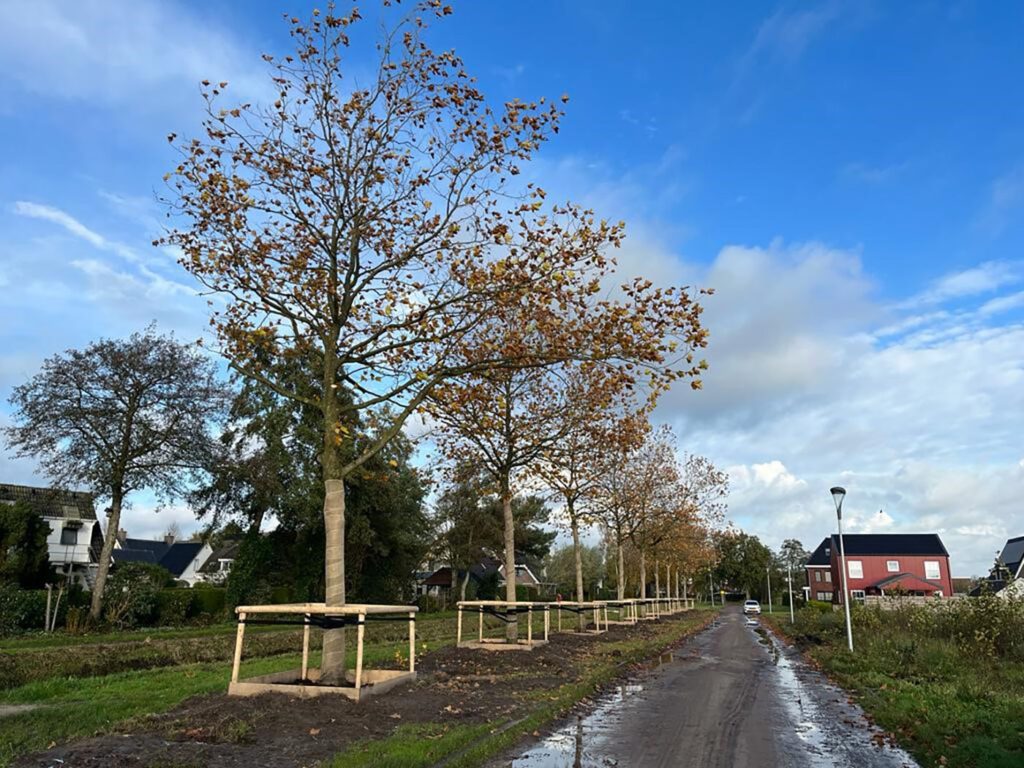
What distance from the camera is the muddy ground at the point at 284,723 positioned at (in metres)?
7.09

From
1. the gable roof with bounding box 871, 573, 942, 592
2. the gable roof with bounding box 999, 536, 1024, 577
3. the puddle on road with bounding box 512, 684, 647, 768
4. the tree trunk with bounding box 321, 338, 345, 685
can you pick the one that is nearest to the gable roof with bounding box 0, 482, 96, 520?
the tree trunk with bounding box 321, 338, 345, 685

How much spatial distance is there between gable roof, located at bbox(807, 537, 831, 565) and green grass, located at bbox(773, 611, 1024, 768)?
300 ft

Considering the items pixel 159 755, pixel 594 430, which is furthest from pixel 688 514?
pixel 159 755

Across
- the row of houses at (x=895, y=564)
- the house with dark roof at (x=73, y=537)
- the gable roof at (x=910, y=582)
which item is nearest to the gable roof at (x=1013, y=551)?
the row of houses at (x=895, y=564)

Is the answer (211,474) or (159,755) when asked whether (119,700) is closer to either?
(159,755)

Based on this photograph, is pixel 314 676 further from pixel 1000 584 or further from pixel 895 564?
pixel 895 564

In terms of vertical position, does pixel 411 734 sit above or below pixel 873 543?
below

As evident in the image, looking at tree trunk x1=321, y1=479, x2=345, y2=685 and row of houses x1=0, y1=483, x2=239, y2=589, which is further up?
row of houses x1=0, y1=483, x2=239, y2=589

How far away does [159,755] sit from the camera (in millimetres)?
7039

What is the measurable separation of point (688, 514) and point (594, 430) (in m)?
24.0

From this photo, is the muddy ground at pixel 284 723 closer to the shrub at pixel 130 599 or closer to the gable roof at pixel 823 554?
the shrub at pixel 130 599

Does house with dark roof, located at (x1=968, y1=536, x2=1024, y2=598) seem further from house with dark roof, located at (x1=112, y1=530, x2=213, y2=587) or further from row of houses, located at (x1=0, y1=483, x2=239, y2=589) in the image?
house with dark roof, located at (x1=112, y1=530, x2=213, y2=587)

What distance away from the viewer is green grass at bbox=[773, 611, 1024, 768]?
846 centimetres

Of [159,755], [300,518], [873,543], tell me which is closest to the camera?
[159,755]
